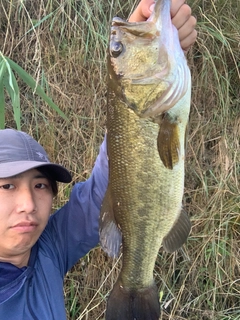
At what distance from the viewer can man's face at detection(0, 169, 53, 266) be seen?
1461 mm

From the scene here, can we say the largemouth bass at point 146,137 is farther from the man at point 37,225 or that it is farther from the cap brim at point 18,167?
the cap brim at point 18,167

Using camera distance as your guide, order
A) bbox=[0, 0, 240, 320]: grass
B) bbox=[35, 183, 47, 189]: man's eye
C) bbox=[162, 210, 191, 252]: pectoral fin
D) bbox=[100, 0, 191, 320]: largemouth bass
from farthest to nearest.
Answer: bbox=[0, 0, 240, 320]: grass
bbox=[35, 183, 47, 189]: man's eye
bbox=[162, 210, 191, 252]: pectoral fin
bbox=[100, 0, 191, 320]: largemouth bass

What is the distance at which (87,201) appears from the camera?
1606 mm

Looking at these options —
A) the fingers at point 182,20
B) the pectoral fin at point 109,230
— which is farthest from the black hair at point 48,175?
the fingers at point 182,20

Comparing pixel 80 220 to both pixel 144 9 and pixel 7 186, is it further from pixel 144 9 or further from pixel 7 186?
pixel 144 9

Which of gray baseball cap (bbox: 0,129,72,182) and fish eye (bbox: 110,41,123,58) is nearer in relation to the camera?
fish eye (bbox: 110,41,123,58)

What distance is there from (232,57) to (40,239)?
191 centimetres

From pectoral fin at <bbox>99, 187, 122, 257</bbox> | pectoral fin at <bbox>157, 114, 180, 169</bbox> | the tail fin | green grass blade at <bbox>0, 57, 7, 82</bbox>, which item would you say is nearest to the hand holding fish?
pectoral fin at <bbox>157, 114, 180, 169</bbox>

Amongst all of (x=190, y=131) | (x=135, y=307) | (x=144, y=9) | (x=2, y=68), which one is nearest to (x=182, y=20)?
(x=144, y=9)

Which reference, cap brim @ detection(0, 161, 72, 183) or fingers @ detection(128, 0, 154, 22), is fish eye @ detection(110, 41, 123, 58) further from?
cap brim @ detection(0, 161, 72, 183)

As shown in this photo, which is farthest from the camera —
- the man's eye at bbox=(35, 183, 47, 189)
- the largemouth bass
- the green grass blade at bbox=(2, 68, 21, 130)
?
the green grass blade at bbox=(2, 68, 21, 130)

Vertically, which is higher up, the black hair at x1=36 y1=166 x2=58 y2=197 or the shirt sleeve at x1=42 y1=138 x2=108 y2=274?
the black hair at x1=36 y1=166 x2=58 y2=197

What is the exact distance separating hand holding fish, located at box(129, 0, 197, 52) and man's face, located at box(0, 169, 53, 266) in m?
0.66

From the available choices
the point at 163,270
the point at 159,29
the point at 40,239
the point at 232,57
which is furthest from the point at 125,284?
the point at 232,57
